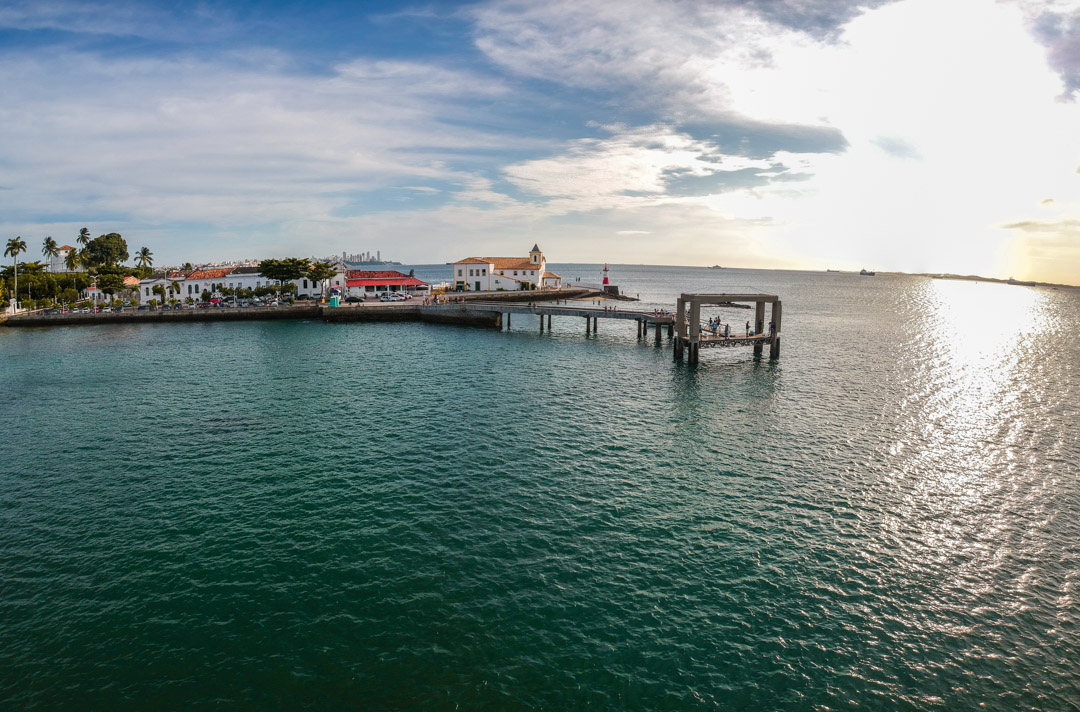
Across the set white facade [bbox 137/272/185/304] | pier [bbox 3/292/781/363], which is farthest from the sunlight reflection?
white facade [bbox 137/272/185/304]

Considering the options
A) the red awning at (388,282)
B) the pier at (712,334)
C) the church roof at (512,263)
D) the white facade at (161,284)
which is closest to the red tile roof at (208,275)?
the white facade at (161,284)

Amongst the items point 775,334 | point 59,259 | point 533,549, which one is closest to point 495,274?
point 775,334

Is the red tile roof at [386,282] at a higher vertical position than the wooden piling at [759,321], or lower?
higher

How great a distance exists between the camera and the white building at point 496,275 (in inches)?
5113

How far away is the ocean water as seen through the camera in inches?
619

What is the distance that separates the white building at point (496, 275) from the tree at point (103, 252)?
108 metres

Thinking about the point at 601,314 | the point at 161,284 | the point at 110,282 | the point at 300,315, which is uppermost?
the point at 110,282

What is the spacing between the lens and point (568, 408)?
4150 centimetres

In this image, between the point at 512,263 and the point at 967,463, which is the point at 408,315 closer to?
the point at 512,263

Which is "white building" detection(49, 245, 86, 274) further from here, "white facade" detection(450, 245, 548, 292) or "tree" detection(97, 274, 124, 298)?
"white facade" detection(450, 245, 548, 292)

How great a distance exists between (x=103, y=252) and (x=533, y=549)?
189214mm

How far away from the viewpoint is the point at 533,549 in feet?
72.2

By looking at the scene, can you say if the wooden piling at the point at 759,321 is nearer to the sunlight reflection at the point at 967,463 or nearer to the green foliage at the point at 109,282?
the sunlight reflection at the point at 967,463

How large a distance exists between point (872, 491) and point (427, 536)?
881 inches
